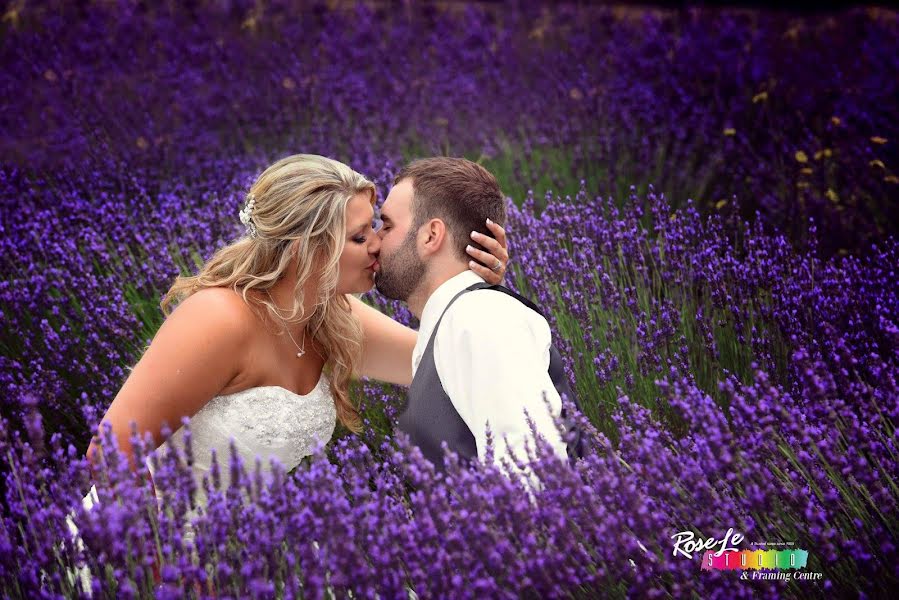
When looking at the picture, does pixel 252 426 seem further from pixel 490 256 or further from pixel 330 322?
pixel 490 256

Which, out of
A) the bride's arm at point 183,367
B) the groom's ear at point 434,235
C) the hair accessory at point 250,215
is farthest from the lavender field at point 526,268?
the hair accessory at point 250,215

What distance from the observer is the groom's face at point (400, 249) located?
7.45 ft

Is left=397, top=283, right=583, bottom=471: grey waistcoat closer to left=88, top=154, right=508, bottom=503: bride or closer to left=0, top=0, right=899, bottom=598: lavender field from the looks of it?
left=0, top=0, right=899, bottom=598: lavender field

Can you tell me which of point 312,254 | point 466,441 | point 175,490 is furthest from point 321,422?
point 175,490

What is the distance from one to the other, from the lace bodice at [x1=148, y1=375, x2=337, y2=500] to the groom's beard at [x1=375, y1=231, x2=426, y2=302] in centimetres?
44

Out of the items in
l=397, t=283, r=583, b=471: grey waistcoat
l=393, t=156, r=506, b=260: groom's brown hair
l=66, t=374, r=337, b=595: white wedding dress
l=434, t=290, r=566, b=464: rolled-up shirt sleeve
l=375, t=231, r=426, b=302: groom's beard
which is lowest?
l=66, t=374, r=337, b=595: white wedding dress

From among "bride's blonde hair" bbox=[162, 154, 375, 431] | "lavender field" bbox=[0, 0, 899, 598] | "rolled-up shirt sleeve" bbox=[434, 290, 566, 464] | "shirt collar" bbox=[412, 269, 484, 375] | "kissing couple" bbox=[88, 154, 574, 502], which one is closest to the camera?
"lavender field" bbox=[0, 0, 899, 598]

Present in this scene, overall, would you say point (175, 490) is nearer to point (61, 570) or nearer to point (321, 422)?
point (61, 570)

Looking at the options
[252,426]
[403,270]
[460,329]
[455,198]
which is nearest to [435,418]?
[460,329]

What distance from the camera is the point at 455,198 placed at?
227 cm

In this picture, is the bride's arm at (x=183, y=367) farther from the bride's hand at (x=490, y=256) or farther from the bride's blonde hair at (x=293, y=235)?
the bride's hand at (x=490, y=256)

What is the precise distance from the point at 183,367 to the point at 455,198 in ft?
2.56

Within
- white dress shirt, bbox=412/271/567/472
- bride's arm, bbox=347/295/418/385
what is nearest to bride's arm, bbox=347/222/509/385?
bride's arm, bbox=347/295/418/385

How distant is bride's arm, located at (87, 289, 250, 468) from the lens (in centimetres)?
219
